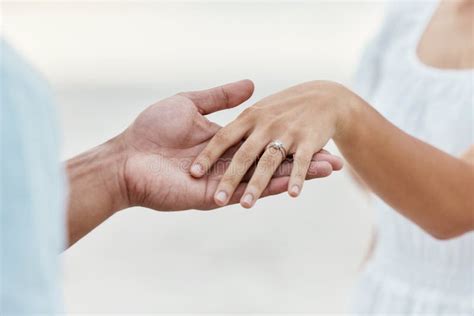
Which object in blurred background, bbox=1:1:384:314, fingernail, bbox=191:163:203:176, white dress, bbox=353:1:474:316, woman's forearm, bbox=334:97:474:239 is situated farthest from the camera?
blurred background, bbox=1:1:384:314

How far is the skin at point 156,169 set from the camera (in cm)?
155

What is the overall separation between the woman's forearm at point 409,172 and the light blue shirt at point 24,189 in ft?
2.95

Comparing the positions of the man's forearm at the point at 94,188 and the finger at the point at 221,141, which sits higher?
the finger at the point at 221,141

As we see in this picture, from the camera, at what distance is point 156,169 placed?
5.24 feet

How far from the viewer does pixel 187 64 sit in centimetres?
884

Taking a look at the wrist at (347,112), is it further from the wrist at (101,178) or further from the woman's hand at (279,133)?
the wrist at (101,178)

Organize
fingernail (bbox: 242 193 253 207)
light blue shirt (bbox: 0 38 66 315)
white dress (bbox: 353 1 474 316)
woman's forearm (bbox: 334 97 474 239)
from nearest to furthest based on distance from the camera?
light blue shirt (bbox: 0 38 66 315) → fingernail (bbox: 242 193 253 207) → woman's forearm (bbox: 334 97 474 239) → white dress (bbox: 353 1 474 316)

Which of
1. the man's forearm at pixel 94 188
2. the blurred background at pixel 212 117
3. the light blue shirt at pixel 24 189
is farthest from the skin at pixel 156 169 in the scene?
the light blue shirt at pixel 24 189

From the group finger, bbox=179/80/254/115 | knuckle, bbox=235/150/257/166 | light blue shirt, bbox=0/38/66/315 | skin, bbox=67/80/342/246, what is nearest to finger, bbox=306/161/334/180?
skin, bbox=67/80/342/246

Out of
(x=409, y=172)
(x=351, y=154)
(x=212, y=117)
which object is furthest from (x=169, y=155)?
(x=212, y=117)

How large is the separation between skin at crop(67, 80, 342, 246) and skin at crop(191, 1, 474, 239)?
0.04m

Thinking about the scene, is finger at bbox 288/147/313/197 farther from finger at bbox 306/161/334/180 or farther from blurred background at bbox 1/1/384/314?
blurred background at bbox 1/1/384/314

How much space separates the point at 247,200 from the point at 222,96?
0.32 m

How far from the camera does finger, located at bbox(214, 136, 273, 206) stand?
152cm
